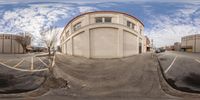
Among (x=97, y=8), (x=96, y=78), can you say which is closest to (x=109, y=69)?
(x=96, y=78)

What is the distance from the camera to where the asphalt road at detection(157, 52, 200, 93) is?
2653mm

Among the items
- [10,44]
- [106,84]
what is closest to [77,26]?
[10,44]

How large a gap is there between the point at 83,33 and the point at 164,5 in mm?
976

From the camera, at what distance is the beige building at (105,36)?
2059 millimetres

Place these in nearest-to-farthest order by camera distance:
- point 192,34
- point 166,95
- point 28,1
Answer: point 192,34 → point 28,1 → point 166,95

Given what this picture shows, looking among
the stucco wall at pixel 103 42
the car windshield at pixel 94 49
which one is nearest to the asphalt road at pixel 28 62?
the car windshield at pixel 94 49

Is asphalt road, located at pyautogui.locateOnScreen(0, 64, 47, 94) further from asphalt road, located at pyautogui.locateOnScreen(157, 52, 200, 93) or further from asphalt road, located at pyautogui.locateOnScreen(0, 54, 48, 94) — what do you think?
asphalt road, located at pyautogui.locateOnScreen(157, 52, 200, 93)

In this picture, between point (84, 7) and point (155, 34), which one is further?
point (84, 7)

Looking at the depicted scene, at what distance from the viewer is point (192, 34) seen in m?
2.05

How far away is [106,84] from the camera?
256 centimetres

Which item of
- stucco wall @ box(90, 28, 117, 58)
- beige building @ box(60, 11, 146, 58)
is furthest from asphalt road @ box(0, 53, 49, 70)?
stucco wall @ box(90, 28, 117, 58)

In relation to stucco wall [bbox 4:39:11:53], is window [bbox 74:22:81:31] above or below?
above

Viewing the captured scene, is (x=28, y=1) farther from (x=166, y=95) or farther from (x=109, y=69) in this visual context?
(x=166, y=95)

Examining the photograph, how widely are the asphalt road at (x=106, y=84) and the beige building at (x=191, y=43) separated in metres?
0.55
